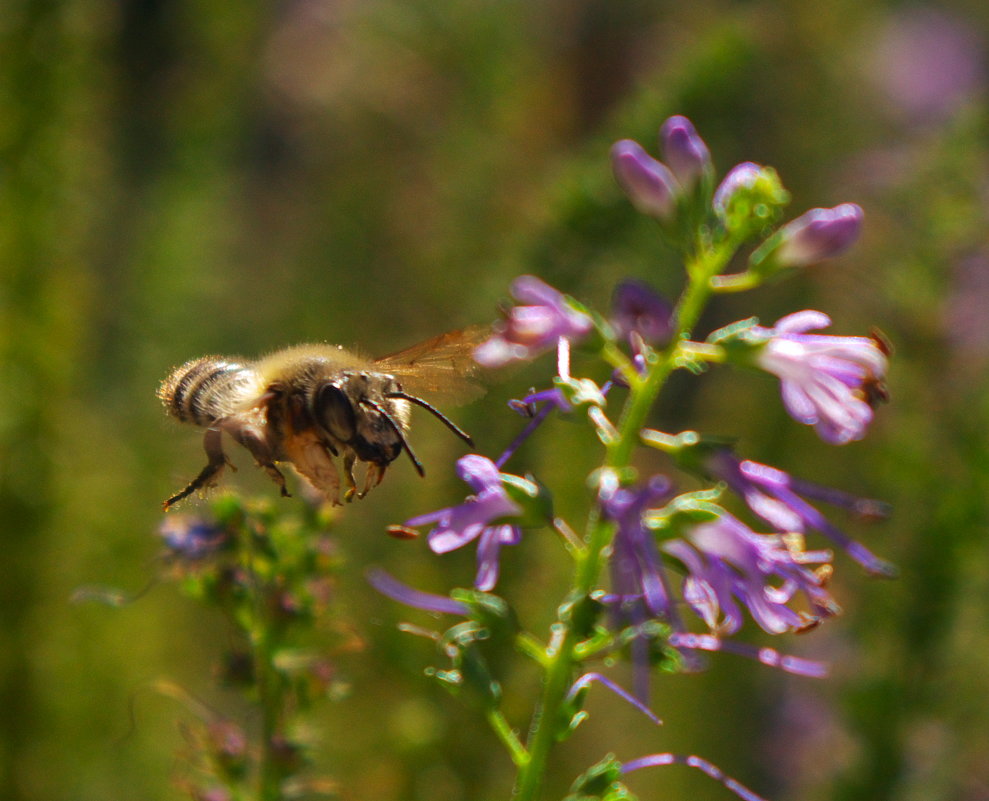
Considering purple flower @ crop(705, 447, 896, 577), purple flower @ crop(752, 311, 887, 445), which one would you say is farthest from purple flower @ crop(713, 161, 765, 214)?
purple flower @ crop(705, 447, 896, 577)

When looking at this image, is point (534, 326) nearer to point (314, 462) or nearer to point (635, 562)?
point (635, 562)

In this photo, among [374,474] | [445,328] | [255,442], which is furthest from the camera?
[445,328]

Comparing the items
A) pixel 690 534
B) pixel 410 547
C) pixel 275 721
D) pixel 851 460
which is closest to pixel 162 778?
pixel 410 547

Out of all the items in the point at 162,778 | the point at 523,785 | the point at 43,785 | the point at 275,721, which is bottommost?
the point at 162,778

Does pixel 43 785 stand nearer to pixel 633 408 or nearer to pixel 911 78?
pixel 633 408

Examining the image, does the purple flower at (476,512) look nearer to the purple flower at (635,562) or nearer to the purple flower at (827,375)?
the purple flower at (635,562)

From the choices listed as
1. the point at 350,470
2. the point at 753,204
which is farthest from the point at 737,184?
the point at 350,470

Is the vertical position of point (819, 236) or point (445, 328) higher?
point (819, 236)
